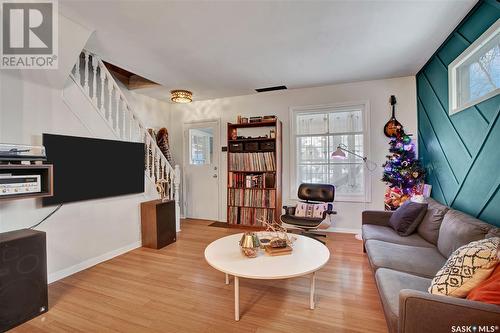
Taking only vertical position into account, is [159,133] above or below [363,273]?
above

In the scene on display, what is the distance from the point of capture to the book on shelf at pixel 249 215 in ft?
13.3

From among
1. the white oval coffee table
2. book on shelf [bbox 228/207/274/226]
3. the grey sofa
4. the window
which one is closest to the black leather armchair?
book on shelf [bbox 228/207/274/226]

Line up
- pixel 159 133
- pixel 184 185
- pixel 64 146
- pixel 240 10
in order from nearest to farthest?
pixel 240 10 → pixel 64 146 → pixel 159 133 → pixel 184 185

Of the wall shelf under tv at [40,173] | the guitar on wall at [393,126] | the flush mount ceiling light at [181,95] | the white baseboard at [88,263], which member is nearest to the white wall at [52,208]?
the white baseboard at [88,263]

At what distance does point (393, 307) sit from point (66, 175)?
298cm

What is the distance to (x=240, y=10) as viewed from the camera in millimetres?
1965

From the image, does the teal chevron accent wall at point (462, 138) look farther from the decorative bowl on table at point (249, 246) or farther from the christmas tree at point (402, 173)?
the decorative bowl on table at point (249, 246)

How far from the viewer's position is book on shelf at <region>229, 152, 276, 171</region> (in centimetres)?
400

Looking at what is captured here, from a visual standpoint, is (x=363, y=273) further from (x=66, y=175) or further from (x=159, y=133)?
(x=159, y=133)

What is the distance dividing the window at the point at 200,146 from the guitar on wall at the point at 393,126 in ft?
10.5

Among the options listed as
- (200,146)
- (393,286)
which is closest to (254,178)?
(200,146)

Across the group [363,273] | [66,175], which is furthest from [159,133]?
[363,273]

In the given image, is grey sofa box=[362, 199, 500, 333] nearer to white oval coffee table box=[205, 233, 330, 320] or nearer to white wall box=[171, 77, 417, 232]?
white oval coffee table box=[205, 233, 330, 320]

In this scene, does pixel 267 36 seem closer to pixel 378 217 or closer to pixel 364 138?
pixel 364 138
